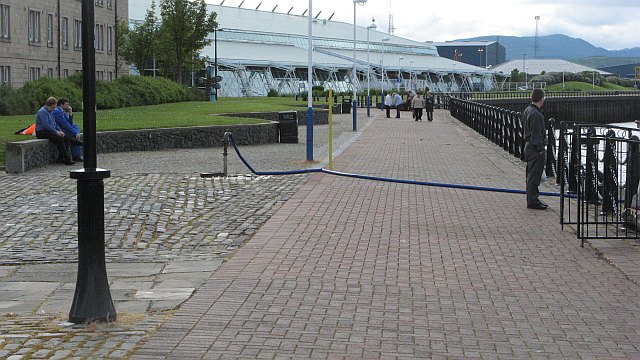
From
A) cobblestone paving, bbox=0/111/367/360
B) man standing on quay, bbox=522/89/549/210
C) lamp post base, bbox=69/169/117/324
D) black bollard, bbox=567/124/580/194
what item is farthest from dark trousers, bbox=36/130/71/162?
lamp post base, bbox=69/169/117/324

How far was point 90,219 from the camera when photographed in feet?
24.2

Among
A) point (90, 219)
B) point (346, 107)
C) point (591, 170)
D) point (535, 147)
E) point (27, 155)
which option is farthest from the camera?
point (346, 107)

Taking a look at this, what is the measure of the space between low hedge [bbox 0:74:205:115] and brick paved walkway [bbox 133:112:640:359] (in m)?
24.1

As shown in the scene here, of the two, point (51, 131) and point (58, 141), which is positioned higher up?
point (51, 131)

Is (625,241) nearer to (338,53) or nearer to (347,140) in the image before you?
(347,140)

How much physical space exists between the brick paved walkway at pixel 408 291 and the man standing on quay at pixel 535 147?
1.00ft

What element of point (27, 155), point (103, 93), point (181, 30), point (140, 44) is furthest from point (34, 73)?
point (27, 155)

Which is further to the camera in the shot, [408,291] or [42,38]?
[42,38]

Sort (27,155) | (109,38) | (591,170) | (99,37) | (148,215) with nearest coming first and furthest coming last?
(591,170) < (148,215) < (27,155) < (99,37) < (109,38)

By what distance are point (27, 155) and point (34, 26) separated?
3103 centimetres

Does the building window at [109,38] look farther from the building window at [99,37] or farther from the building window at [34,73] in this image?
the building window at [34,73]

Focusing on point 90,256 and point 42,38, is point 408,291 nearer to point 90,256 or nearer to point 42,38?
point 90,256

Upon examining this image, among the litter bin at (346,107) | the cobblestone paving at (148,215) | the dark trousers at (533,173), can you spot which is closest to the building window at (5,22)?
the litter bin at (346,107)

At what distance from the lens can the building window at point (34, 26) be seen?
48.2 meters
